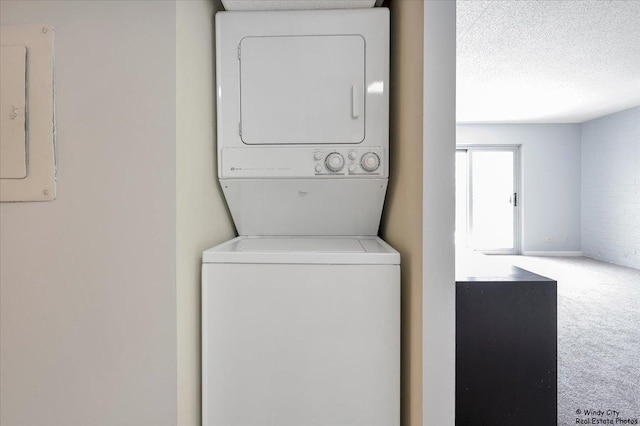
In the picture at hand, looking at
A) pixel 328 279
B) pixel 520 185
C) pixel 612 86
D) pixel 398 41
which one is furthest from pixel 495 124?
pixel 328 279

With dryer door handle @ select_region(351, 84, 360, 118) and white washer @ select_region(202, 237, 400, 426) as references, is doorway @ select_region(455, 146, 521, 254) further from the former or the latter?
white washer @ select_region(202, 237, 400, 426)

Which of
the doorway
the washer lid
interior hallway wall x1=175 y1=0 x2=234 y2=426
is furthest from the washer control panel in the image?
the doorway

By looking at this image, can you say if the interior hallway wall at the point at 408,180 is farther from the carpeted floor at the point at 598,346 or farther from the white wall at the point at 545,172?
the white wall at the point at 545,172

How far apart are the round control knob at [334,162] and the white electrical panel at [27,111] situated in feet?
3.18

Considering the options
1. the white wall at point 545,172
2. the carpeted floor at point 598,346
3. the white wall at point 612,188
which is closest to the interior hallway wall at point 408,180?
the carpeted floor at point 598,346

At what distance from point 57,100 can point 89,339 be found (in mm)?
804

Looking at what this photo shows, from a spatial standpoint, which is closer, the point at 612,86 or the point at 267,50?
the point at 267,50

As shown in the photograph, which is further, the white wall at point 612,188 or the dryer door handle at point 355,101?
the white wall at point 612,188

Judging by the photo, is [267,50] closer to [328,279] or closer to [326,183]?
[326,183]

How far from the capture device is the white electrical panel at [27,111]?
1.07m

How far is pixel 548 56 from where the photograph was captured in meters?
3.79

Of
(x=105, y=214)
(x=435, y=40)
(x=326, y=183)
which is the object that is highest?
(x=435, y=40)

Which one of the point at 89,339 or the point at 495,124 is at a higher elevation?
the point at 495,124

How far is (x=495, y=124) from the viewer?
284 inches
